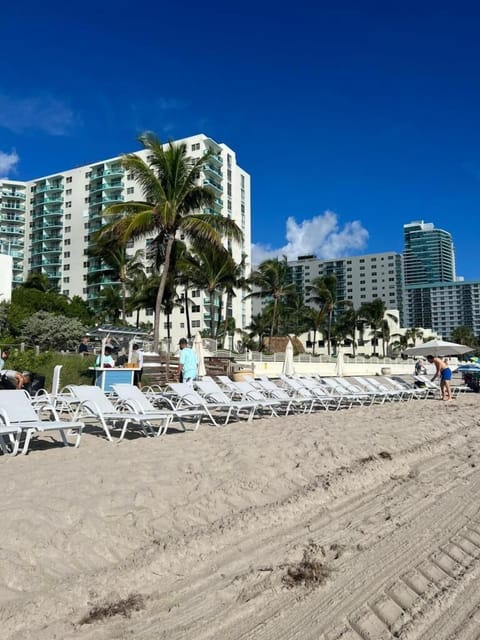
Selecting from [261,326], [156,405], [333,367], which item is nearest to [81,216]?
[261,326]

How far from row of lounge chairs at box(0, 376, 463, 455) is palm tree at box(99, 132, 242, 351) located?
7.49 meters

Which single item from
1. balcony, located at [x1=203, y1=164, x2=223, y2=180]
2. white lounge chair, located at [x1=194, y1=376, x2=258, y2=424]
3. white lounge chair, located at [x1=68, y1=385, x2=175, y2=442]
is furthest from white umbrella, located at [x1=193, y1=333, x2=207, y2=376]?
balcony, located at [x1=203, y1=164, x2=223, y2=180]

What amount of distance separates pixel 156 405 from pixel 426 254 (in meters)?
185

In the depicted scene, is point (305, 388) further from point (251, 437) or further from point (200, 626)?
point (200, 626)

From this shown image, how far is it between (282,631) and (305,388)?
10067 mm

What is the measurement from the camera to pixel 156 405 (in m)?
10.6

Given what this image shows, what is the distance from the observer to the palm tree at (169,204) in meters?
18.8

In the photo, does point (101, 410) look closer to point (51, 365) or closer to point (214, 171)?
point (51, 365)

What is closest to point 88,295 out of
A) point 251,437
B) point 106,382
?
point 106,382

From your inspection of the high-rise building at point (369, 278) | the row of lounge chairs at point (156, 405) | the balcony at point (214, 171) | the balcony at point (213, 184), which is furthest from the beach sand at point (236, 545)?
the high-rise building at point (369, 278)

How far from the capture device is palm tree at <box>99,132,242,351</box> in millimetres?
18812

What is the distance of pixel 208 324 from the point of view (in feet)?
222

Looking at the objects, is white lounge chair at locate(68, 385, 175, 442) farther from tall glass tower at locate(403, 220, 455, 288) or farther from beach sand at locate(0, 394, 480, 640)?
tall glass tower at locate(403, 220, 455, 288)

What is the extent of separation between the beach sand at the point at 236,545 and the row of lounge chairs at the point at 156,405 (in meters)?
0.45
